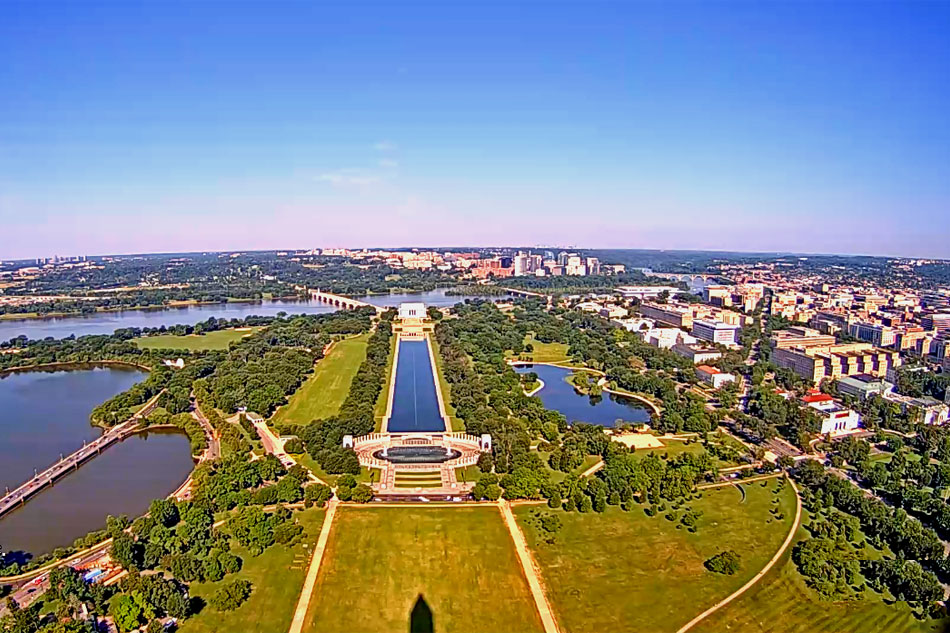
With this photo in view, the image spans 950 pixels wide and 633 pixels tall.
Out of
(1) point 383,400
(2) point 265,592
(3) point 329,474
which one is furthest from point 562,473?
(1) point 383,400

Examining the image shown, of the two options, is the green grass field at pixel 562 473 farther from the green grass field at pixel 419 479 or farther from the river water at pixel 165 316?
the river water at pixel 165 316

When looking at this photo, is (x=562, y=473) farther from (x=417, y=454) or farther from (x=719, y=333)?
(x=719, y=333)

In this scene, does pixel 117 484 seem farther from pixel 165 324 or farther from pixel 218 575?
pixel 165 324

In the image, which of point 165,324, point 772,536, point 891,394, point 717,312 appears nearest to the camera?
point 772,536

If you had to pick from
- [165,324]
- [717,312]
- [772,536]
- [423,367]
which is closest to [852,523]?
[772,536]

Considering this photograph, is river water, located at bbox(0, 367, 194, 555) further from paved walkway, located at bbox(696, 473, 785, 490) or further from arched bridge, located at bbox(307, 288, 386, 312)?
arched bridge, located at bbox(307, 288, 386, 312)

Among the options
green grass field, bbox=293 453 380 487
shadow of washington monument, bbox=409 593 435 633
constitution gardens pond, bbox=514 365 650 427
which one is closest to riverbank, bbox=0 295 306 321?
constitution gardens pond, bbox=514 365 650 427

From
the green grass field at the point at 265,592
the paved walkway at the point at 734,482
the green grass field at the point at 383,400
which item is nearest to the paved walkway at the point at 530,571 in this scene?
the green grass field at the point at 265,592
